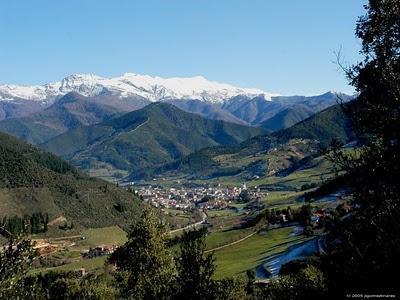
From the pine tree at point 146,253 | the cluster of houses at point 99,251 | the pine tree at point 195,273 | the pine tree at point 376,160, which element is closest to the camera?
the pine tree at point 376,160

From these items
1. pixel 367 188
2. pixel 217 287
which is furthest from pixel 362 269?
pixel 217 287

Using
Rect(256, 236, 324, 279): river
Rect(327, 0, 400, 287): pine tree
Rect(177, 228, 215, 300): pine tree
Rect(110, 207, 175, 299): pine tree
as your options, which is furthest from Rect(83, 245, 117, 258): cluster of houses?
Rect(327, 0, 400, 287): pine tree

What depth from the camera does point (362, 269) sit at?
22.2 m

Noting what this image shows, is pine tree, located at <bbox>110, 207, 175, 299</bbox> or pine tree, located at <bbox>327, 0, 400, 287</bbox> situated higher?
pine tree, located at <bbox>327, 0, 400, 287</bbox>

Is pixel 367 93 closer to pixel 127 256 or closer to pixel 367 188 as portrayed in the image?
pixel 367 188

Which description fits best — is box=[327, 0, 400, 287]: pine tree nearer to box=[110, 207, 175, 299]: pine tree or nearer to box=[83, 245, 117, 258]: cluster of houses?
box=[110, 207, 175, 299]: pine tree

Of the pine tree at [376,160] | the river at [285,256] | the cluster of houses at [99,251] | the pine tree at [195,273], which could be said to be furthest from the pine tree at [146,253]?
the cluster of houses at [99,251]

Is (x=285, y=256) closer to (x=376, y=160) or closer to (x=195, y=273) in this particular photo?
(x=195, y=273)

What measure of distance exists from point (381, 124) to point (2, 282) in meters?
19.7

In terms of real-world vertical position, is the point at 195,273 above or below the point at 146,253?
below

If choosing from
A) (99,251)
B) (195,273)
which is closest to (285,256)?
(195,273)

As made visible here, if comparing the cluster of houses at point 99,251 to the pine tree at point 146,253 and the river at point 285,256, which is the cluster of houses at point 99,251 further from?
the pine tree at point 146,253

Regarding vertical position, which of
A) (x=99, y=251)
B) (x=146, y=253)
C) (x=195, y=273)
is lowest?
(x=99, y=251)

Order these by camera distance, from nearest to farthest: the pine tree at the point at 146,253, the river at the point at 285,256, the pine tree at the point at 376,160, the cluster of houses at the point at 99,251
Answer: the pine tree at the point at 376,160, the pine tree at the point at 146,253, the river at the point at 285,256, the cluster of houses at the point at 99,251
